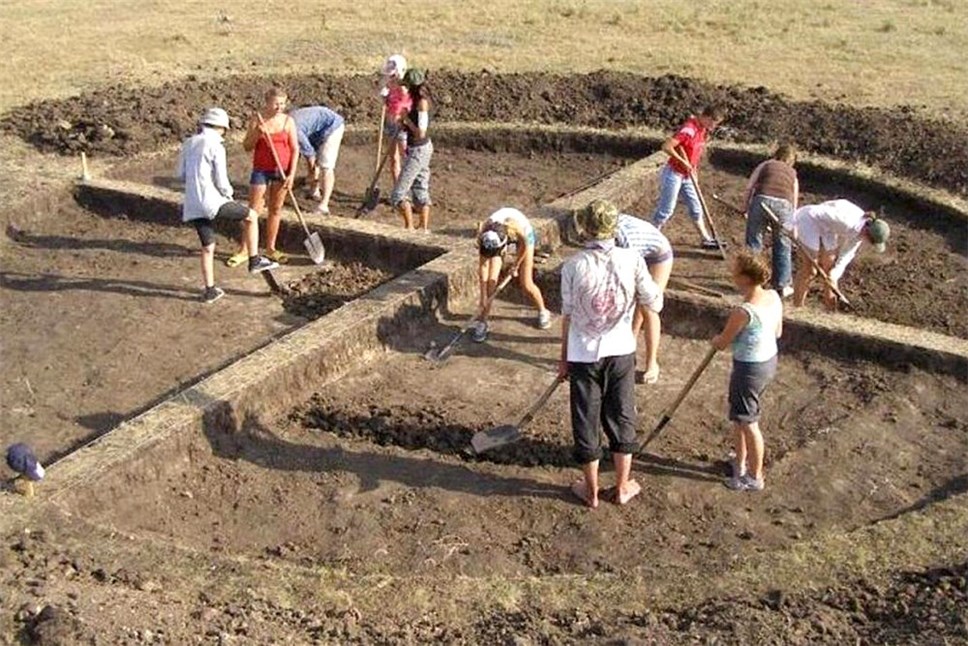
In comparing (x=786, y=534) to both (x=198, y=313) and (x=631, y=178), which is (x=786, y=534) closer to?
(x=198, y=313)

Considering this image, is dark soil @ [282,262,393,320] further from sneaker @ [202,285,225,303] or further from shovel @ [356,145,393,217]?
shovel @ [356,145,393,217]

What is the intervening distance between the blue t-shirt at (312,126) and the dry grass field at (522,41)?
190 inches

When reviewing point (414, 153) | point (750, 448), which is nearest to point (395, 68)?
point (414, 153)

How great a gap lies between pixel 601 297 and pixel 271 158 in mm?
4329

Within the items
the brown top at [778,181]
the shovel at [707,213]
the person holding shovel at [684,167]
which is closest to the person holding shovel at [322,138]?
the person holding shovel at [684,167]

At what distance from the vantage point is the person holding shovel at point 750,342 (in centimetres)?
631

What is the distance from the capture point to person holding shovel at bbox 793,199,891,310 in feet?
28.4

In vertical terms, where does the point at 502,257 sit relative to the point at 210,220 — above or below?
below

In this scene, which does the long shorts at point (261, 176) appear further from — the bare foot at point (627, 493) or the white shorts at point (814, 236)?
the bare foot at point (627, 493)

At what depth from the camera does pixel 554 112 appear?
551 inches

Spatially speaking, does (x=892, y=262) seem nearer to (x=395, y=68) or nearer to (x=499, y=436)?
(x=395, y=68)

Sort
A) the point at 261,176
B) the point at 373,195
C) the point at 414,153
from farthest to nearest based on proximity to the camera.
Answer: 1. the point at 373,195
2. the point at 414,153
3. the point at 261,176

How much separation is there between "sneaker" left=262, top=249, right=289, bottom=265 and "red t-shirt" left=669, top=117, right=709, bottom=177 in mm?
3266

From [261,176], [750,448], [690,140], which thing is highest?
[690,140]
